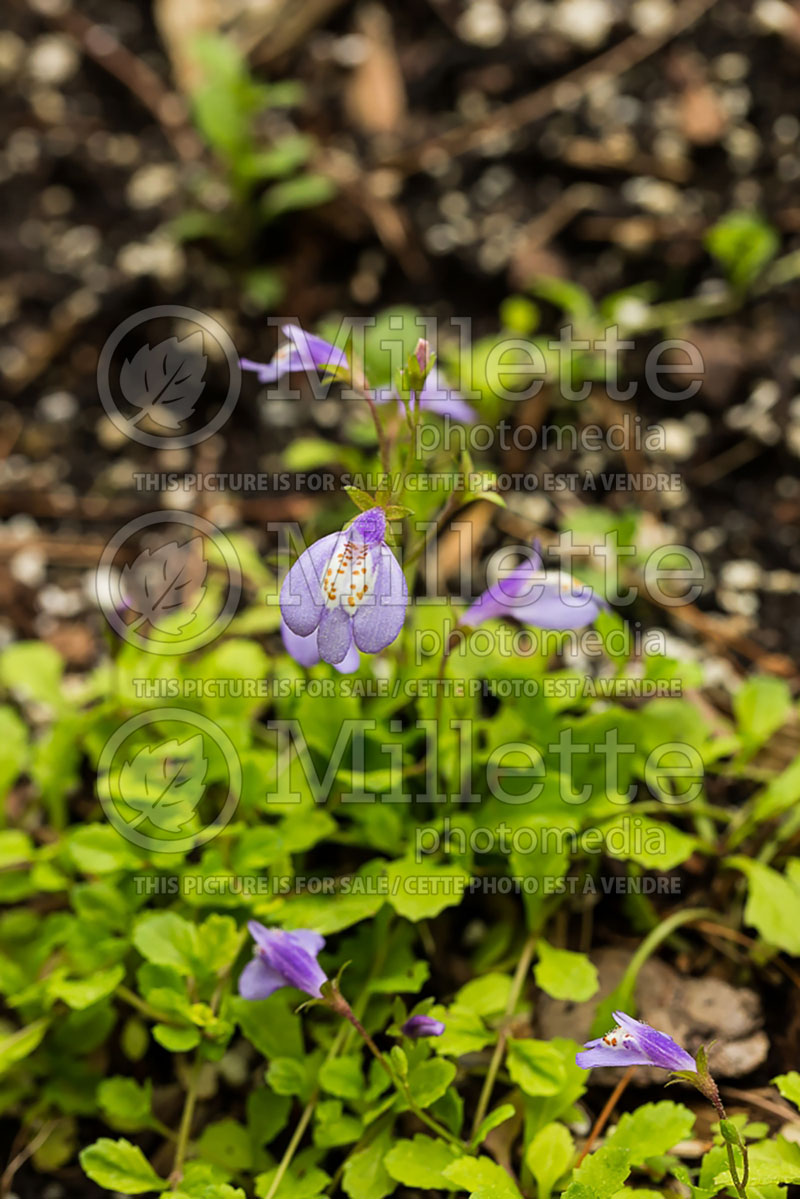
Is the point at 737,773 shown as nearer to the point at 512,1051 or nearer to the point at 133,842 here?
the point at 512,1051

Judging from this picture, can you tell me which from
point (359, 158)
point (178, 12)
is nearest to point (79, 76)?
point (178, 12)

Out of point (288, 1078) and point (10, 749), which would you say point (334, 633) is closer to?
point (288, 1078)

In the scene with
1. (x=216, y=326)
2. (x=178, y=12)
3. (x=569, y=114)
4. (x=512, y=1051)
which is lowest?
(x=512, y=1051)

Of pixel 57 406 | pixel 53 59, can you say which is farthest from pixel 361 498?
pixel 53 59

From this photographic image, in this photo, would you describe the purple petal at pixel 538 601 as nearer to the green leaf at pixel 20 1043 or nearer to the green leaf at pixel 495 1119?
the green leaf at pixel 495 1119

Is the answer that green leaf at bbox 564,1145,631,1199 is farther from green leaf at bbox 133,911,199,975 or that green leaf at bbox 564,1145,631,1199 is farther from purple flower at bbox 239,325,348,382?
purple flower at bbox 239,325,348,382

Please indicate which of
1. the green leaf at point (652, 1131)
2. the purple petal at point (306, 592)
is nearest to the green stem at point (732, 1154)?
the green leaf at point (652, 1131)
